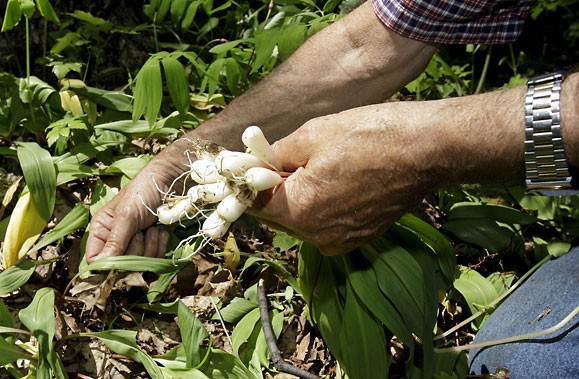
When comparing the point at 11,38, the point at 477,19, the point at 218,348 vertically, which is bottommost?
the point at 218,348

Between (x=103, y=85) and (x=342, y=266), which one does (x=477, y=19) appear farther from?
(x=103, y=85)

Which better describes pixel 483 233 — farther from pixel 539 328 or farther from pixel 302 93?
pixel 302 93

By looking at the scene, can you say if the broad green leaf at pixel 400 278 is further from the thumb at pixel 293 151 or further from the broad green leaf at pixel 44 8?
the broad green leaf at pixel 44 8

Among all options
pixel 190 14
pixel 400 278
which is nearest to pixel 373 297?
pixel 400 278

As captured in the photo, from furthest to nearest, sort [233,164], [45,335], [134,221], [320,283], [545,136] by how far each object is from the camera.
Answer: [134,221]
[320,283]
[45,335]
[233,164]
[545,136]

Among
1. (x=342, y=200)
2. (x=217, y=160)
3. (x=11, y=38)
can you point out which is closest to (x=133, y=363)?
(x=217, y=160)

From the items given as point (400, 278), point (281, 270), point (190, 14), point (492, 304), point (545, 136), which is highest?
point (545, 136)

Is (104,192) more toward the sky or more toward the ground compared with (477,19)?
more toward the ground

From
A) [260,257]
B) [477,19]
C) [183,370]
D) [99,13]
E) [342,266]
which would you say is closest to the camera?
[183,370]

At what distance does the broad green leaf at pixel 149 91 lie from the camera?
186 cm

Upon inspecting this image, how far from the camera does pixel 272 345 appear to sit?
1.61 m

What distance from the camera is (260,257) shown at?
6.36 feet

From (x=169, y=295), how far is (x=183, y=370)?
0.36 metres

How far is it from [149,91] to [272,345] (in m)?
0.75
